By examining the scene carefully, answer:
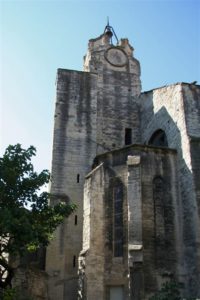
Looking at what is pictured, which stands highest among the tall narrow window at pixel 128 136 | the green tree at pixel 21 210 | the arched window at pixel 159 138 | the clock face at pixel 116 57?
the clock face at pixel 116 57

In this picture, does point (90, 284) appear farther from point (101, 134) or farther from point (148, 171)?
point (101, 134)

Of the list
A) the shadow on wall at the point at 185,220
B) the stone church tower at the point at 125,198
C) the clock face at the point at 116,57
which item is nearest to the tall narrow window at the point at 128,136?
the stone church tower at the point at 125,198

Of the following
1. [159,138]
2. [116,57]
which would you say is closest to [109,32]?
[116,57]

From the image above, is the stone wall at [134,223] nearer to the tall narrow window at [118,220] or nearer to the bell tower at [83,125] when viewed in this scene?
the tall narrow window at [118,220]

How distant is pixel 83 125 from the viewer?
23.9 m

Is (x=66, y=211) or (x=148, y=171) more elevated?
(x=148, y=171)

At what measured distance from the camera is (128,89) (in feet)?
88.3

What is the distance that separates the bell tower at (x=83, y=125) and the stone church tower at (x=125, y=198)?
54 millimetres

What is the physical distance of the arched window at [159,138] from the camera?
2314 centimetres

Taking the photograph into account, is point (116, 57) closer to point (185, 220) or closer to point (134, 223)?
point (185, 220)

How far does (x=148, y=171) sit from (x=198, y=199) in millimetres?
2634

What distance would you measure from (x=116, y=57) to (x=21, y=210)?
56.0 ft

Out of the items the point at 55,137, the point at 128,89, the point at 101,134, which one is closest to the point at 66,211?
the point at 55,137

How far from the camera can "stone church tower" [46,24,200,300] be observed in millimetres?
17344
